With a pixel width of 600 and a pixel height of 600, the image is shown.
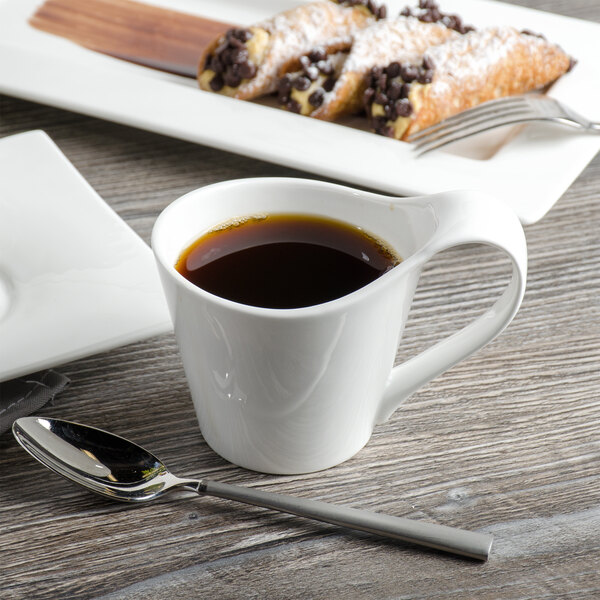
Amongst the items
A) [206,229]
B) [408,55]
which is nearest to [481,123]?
[408,55]

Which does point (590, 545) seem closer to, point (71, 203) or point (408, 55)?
point (71, 203)

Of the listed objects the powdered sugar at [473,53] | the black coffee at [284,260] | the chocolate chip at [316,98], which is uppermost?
the powdered sugar at [473,53]

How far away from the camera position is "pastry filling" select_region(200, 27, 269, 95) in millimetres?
1191

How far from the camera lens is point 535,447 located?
0.70m

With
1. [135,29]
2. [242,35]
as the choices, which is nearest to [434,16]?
[242,35]

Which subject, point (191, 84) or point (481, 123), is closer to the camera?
point (481, 123)

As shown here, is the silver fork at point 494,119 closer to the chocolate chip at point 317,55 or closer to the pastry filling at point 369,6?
the chocolate chip at point 317,55

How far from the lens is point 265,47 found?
1.23 metres

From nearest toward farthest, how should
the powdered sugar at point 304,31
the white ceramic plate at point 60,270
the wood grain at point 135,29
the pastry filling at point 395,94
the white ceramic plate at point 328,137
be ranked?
the white ceramic plate at point 60,270 < the white ceramic plate at point 328,137 < the pastry filling at point 395,94 < the powdered sugar at point 304,31 < the wood grain at point 135,29

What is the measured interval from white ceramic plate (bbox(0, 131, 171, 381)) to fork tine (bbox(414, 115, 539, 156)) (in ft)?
1.43

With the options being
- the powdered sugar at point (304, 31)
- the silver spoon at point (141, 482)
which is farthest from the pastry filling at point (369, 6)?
the silver spoon at point (141, 482)

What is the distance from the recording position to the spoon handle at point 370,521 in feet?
1.95

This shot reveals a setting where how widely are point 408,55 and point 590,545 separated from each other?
0.83 meters

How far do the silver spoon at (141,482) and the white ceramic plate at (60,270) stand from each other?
0.06 m
